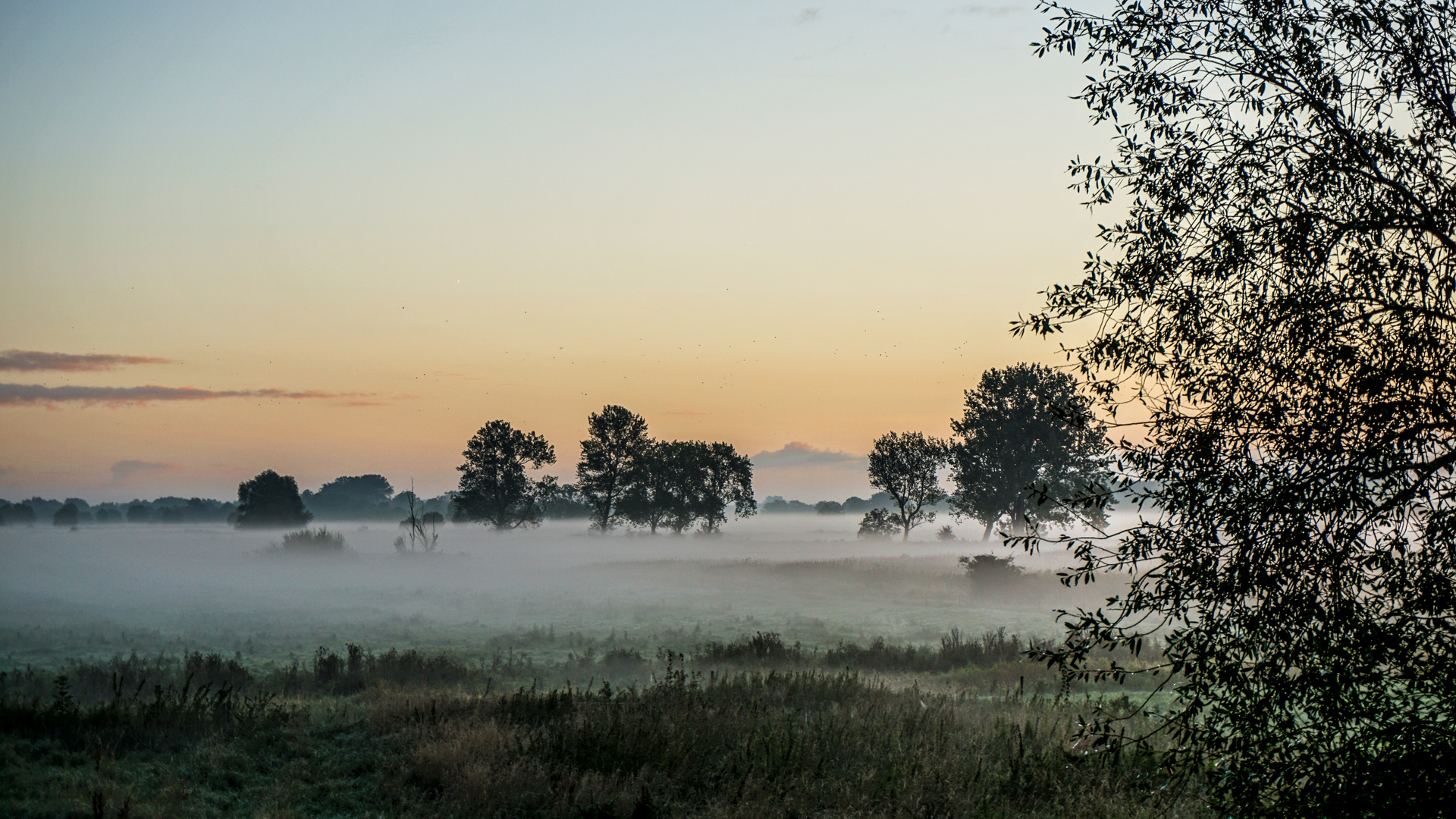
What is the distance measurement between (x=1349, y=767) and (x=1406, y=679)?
0.77m

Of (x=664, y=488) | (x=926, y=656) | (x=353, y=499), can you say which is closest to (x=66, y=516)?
(x=353, y=499)

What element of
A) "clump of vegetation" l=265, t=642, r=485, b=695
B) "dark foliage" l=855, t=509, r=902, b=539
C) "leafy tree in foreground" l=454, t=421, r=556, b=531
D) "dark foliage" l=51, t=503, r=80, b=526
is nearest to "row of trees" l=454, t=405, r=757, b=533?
"leafy tree in foreground" l=454, t=421, r=556, b=531

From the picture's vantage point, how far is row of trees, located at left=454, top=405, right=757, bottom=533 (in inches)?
3152

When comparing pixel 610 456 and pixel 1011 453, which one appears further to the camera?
pixel 610 456

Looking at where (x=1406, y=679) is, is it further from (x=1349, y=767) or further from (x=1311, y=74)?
(x=1311, y=74)

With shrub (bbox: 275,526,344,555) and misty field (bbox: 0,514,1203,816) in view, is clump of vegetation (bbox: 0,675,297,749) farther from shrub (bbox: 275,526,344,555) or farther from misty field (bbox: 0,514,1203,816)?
shrub (bbox: 275,526,344,555)

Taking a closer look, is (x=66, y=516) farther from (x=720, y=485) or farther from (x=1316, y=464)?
(x=1316, y=464)

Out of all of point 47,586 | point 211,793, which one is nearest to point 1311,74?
point 211,793

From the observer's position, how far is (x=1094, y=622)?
6.51 metres

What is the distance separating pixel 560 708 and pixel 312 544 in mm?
65594

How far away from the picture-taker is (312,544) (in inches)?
2756

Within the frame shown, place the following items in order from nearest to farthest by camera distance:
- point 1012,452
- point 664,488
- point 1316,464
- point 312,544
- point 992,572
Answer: point 1316,464, point 992,572, point 1012,452, point 312,544, point 664,488

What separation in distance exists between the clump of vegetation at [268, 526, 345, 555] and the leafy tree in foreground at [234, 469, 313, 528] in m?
26.3

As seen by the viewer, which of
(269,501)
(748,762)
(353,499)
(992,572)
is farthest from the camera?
(353,499)
